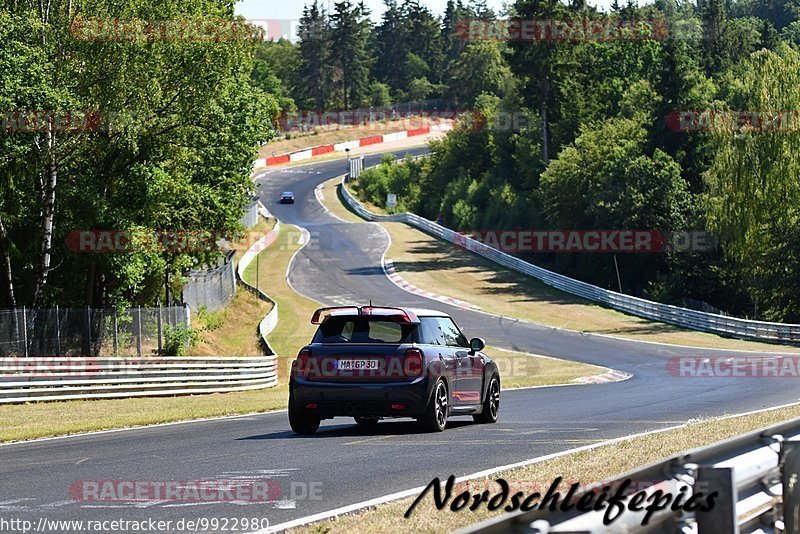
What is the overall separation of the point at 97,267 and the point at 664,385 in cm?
1769

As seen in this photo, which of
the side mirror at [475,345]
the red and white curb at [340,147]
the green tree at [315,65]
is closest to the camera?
the side mirror at [475,345]

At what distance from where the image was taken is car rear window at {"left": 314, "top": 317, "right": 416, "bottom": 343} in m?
14.4

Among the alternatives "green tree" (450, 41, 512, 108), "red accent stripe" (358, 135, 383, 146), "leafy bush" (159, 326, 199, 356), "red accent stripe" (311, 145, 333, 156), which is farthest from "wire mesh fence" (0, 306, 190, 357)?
"green tree" (450, 41, 512, 108)

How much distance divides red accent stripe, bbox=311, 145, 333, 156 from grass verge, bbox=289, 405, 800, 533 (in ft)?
442

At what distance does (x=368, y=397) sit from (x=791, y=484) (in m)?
7.92

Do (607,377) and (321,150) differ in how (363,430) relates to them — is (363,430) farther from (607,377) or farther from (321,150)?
(321,150)

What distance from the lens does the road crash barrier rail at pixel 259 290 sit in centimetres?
4678

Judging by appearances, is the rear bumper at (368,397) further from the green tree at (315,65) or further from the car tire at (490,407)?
the green tree at (315,65)

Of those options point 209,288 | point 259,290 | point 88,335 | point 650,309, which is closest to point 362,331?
point 88,335

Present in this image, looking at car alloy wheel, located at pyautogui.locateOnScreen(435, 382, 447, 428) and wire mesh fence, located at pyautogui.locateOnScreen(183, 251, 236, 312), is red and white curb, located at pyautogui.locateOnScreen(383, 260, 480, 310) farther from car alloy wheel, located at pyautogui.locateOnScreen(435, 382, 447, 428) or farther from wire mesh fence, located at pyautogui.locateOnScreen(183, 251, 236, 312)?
car alloy wheel, located at pyautogui.locateOnScreen(435, 382, 447, 428)

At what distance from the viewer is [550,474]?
31.8 ft

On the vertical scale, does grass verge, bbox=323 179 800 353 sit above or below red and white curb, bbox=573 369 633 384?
below

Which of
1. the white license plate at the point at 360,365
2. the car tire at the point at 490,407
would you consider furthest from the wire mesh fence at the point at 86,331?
the white license plate at the point at 360,365

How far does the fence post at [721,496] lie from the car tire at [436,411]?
8.80m
